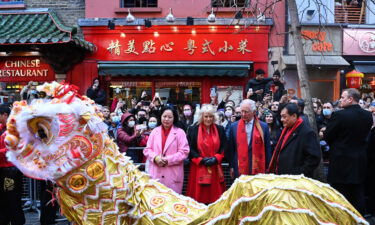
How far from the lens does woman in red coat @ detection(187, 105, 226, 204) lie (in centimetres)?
516

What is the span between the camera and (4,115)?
5.12m

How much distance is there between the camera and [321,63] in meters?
11.7

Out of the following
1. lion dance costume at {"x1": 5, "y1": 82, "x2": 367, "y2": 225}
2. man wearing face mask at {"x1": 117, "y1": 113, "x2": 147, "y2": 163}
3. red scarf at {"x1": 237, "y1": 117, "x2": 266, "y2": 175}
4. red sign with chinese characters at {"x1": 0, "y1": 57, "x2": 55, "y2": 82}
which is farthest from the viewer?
red sign with chinese characters at {"x1": 0, "y1": 57, "x2": 55, "y2": 82}

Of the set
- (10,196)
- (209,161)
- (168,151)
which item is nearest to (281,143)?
(209,161)

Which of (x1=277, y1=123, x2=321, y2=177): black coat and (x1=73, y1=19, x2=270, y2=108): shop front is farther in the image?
(x1=73, y1=19, x2=270, y2=108): shop front

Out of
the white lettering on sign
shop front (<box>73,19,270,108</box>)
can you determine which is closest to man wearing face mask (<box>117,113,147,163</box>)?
shop front (<box>73,19,270,108</box>)

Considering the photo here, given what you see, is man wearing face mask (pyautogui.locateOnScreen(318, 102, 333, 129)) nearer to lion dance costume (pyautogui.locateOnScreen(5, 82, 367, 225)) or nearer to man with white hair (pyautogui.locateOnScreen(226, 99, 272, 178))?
man with white hair (pyautogui.locateOnScreen(226, 99, 272, 178))

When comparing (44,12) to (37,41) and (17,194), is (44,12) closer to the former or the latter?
(37,41)

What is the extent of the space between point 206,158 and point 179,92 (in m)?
7.26

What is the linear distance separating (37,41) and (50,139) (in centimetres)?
817

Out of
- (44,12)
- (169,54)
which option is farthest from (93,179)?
(44,12)

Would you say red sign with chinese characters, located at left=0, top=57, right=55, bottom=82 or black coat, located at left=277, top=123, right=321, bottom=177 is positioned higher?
red sign with chinese characters, located at left=0, top=57, right=55, bottom=82

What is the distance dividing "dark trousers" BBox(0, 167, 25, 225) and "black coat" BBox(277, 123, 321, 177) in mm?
3447

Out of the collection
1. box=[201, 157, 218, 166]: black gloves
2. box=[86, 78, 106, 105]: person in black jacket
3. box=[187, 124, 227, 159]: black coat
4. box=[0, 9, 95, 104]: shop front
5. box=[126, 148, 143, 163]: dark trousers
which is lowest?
box=[126, 148, 143, 163]: dark trousers
